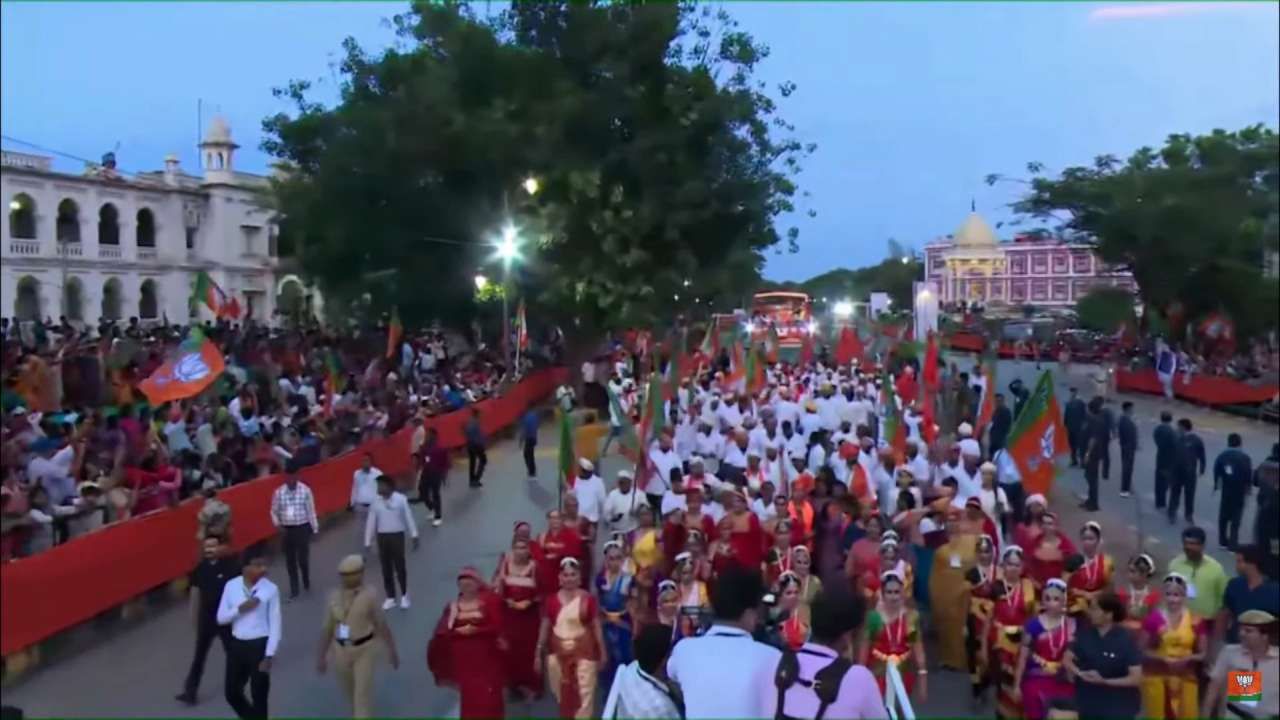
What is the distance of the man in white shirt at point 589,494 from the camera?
11.2 metres

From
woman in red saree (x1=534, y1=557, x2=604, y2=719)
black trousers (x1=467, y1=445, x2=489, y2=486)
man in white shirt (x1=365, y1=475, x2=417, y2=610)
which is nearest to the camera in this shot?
woman in red saree (x1=534, y1=557, x2=604, y2=719)

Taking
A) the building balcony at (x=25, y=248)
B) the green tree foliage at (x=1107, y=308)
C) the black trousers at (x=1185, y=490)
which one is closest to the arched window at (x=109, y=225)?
the building balcony at (x=25, y=248)

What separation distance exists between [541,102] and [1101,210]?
2350cm

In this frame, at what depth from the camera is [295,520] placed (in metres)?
11.6

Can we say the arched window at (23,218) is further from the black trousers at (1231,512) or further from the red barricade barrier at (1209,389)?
the black trousers at (1231,512)

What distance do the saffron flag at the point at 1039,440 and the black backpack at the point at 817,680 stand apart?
7942 mm

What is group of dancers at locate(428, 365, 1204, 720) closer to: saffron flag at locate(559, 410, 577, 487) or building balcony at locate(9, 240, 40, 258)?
saffron flag at locate(559, 410, 577, 487)

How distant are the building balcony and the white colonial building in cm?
3

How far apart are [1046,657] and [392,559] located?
6.25 metres

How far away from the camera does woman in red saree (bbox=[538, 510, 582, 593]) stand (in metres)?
8.87

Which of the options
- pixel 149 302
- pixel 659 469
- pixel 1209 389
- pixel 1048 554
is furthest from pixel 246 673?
pixel 149 302

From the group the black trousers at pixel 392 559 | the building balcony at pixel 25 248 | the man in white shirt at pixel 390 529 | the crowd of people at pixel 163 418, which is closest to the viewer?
the man in white shirt at pixel 390 529

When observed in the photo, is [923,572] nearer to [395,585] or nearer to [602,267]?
[395,585]

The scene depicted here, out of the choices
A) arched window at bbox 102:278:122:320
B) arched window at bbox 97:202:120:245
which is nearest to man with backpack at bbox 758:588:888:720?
arched window at bbox 102:278:122:320
